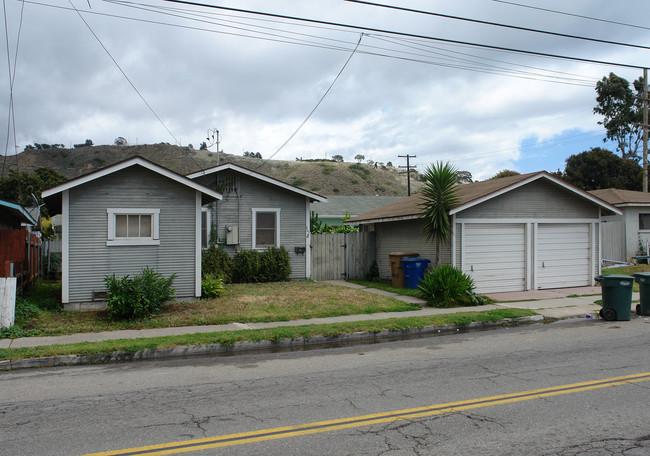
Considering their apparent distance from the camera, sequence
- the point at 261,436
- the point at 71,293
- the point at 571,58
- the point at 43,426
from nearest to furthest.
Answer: the point at 261,436
the point at 43,426
the point at 71,293
the point at 571,58

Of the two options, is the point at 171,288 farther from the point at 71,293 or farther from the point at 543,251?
the point at 543,251

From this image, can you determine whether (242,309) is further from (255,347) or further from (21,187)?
(21,187)

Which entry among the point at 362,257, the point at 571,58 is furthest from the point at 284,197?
the point at 571,58

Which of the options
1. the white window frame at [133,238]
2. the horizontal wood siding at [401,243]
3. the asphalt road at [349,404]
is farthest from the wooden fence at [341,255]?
the asphalt road at [349,404]

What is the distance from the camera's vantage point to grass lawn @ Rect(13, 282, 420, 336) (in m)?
11.1

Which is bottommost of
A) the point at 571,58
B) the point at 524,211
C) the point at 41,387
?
the point at 41,387

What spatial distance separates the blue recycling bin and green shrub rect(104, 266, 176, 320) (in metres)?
8.44

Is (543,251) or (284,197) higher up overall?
(284,197)

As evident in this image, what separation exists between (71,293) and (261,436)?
31.8ft

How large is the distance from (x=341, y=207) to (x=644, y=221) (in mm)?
18385

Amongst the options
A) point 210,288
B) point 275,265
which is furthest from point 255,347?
point 275,265

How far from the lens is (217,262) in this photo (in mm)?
17812

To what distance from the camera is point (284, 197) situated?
1916 cm

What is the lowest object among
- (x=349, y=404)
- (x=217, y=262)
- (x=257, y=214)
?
(x=349, y=404)
